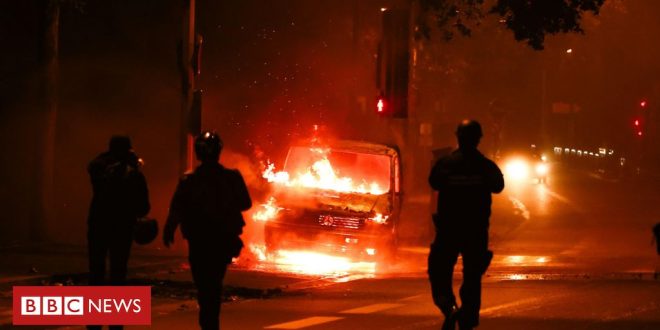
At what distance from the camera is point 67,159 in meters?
23.0

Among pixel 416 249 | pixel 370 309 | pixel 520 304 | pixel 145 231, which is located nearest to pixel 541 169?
pixel 416 249

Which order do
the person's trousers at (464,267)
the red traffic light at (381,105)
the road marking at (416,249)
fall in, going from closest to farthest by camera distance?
the person's trousers at (464,267), the road marking at (416,249), the red traffic light at (381,105)

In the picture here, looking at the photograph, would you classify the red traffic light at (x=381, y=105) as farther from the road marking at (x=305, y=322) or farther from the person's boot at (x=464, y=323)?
the person's boot at (x=464, y=323)

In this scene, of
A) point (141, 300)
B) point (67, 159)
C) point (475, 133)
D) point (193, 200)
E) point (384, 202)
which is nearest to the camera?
point (193, 200)

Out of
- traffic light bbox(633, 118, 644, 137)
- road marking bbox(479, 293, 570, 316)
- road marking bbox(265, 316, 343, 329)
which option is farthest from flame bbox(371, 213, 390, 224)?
traffic light bbox(633, 118, 644, 137)

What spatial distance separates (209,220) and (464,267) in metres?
2.23

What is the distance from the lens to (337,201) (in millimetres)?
18297

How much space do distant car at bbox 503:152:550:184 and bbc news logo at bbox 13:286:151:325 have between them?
45.0 metres

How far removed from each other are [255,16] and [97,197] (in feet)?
51.6

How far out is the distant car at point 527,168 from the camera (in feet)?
182

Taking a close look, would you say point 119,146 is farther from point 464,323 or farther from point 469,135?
point 464,323

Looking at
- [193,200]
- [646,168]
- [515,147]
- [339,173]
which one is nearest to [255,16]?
[339,173]

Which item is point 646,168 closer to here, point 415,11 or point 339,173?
point 415,11

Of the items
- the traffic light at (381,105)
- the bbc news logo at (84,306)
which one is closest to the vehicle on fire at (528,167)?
the traffic light at (381,105)
